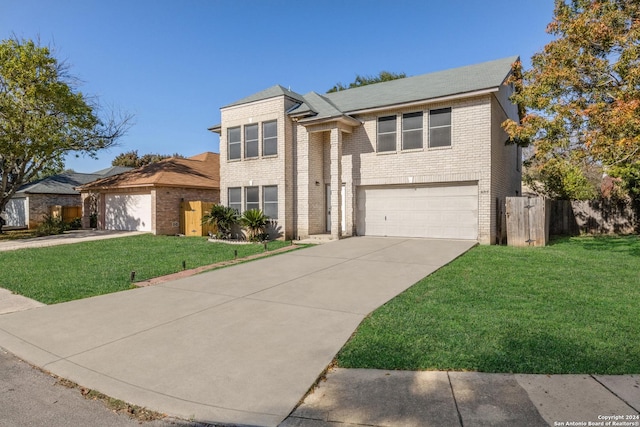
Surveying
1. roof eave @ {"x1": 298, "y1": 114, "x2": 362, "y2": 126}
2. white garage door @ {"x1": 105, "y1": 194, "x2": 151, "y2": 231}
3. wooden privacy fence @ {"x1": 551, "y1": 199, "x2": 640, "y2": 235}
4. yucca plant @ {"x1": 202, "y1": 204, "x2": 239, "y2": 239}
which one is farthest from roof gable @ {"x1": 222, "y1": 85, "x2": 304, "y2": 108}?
wooden privacy fence @ {"x1": 551, "y1": 199, "x2": 640, "y2": 235}

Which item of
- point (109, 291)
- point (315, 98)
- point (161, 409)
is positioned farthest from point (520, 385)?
point (315, 98)

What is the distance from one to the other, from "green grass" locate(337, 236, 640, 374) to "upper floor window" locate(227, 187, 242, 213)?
1189 cm

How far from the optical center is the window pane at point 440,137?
1440cm

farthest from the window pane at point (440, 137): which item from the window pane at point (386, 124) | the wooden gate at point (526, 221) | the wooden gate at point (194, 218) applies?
the wooden gate at point (194, 218)

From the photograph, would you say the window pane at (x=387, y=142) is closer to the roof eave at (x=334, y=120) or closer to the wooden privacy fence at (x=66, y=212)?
the roof eave at (x=334, y=120)

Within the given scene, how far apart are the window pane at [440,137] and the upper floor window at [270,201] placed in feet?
23.0

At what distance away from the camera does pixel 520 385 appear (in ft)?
11.5

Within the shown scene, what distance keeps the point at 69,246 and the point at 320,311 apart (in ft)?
48.5

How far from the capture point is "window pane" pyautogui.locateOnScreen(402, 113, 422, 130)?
49.1 ft

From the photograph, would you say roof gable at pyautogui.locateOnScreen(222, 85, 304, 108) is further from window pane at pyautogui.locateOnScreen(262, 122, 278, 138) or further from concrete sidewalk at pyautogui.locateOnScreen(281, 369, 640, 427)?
concrete sidewalk at pyautogui.locateOnScreen(281, 369, 640, 427)

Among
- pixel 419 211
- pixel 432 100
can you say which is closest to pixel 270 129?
pixel 432 100

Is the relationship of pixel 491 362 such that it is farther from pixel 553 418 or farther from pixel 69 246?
pixel 69 246

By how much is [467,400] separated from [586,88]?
12601 millimetres

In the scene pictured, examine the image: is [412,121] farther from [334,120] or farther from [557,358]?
[557,358]
